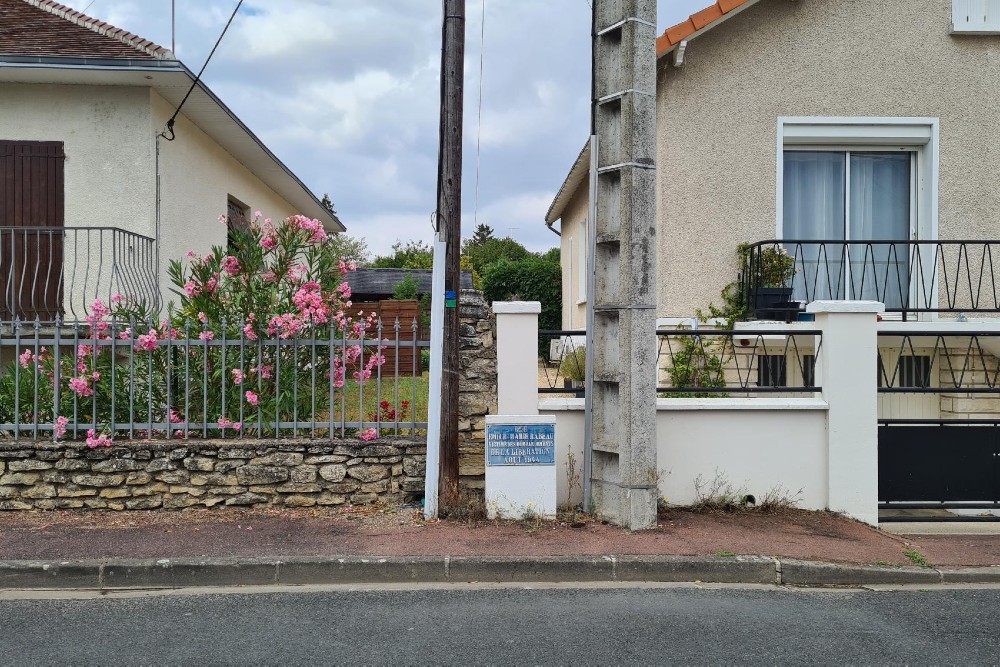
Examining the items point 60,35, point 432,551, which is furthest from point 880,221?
point 60,35

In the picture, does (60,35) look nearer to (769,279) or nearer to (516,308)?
(516,308)

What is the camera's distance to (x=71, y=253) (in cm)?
938

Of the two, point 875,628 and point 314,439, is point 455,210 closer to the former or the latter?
point 314,439

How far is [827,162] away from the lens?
1024 centimetres

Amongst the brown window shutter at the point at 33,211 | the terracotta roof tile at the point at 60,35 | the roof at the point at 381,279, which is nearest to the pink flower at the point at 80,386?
the brown window shutter at the point at 33,211

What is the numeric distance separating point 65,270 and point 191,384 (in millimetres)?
3419

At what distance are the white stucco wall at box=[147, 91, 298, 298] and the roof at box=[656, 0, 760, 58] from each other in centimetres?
602

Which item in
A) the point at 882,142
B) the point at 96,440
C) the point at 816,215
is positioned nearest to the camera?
the point at 96,440

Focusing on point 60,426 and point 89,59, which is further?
point 89,59

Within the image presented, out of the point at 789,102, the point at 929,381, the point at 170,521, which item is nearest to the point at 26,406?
the point at 170,521

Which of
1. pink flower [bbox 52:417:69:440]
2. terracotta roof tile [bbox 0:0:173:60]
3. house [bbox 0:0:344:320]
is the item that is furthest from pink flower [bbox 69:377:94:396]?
terracotta roof tile [bbox 0:0:173:60]

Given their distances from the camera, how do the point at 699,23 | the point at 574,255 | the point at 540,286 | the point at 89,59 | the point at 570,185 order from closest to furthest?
the point at 89,59 → the point at 699,23 → the point at 570,185 → the point at 574,255 → the point at 540,286

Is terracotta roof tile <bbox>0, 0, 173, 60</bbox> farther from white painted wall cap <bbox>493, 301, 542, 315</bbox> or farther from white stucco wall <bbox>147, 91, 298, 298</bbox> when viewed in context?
white painted wall cap <bbox>493, 301, 542, 315</bbox>

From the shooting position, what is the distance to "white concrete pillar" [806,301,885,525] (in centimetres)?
705
